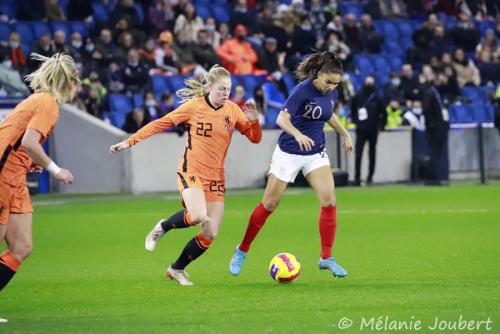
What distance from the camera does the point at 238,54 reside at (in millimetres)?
28312

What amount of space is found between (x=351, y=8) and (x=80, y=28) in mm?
9091

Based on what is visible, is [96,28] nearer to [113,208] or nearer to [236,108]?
[113,208]

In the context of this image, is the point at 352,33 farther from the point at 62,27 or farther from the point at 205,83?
the point at 205,83

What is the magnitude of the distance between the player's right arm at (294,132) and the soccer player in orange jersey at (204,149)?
264mm

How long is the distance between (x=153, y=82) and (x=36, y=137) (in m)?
18.3

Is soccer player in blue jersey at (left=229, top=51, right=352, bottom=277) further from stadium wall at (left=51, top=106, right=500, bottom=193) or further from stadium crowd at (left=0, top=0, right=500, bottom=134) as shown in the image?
stadium crowd at (left=0, top=0, right=500, bottom=134)

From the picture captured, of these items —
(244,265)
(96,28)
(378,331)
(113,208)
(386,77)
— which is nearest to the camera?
(378,331)

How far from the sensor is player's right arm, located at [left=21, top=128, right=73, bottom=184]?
8.73 m

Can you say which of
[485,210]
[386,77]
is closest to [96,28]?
[386,77]

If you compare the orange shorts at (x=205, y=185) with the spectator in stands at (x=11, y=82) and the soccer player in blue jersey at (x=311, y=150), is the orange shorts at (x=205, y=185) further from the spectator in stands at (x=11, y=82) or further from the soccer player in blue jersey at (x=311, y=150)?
the spectator in stands at (x=11, y=82)

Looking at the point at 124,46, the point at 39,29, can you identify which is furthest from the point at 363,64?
the point at 39,29

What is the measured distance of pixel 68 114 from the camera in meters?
25.1

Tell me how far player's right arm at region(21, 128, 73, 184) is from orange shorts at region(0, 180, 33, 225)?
17.1 inches

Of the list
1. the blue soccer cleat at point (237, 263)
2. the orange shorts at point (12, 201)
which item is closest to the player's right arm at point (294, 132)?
the blue soccer cleat at point (237, 263)
